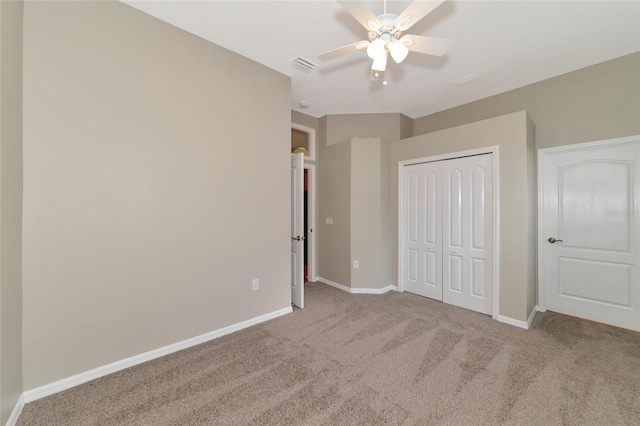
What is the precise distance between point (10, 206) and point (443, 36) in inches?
142

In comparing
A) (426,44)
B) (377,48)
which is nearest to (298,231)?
(377,48)

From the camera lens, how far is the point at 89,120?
1.93 m

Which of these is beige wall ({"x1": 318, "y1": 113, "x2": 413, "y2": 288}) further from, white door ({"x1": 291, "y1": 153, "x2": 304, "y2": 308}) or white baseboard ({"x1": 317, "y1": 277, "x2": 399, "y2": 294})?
white door ({"x1": 291, "y1": 153, "x2": 304, "y2": 308})

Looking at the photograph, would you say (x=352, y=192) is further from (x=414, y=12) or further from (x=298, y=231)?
(x=414, y=12)

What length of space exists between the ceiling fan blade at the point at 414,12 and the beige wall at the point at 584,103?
2813 mm

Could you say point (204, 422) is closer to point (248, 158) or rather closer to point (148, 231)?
point (148, 231)

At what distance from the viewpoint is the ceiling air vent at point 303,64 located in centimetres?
280

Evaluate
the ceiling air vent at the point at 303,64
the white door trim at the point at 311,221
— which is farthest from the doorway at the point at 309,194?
the ceiling air vent at the point at 303,64

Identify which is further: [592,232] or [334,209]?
[334,209]

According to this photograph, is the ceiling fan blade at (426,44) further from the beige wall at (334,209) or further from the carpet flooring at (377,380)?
the carpet flooring at (377,380)

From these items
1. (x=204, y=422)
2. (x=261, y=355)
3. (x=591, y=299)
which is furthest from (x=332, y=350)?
(x=591, y=299)

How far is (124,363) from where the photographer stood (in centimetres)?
207

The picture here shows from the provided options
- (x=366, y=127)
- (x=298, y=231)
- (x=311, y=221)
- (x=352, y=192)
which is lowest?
(x=298, y=231)

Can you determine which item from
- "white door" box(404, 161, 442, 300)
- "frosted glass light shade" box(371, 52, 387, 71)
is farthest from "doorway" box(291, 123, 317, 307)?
"frosted glass light shade" box(371, 52, 387, 71)
